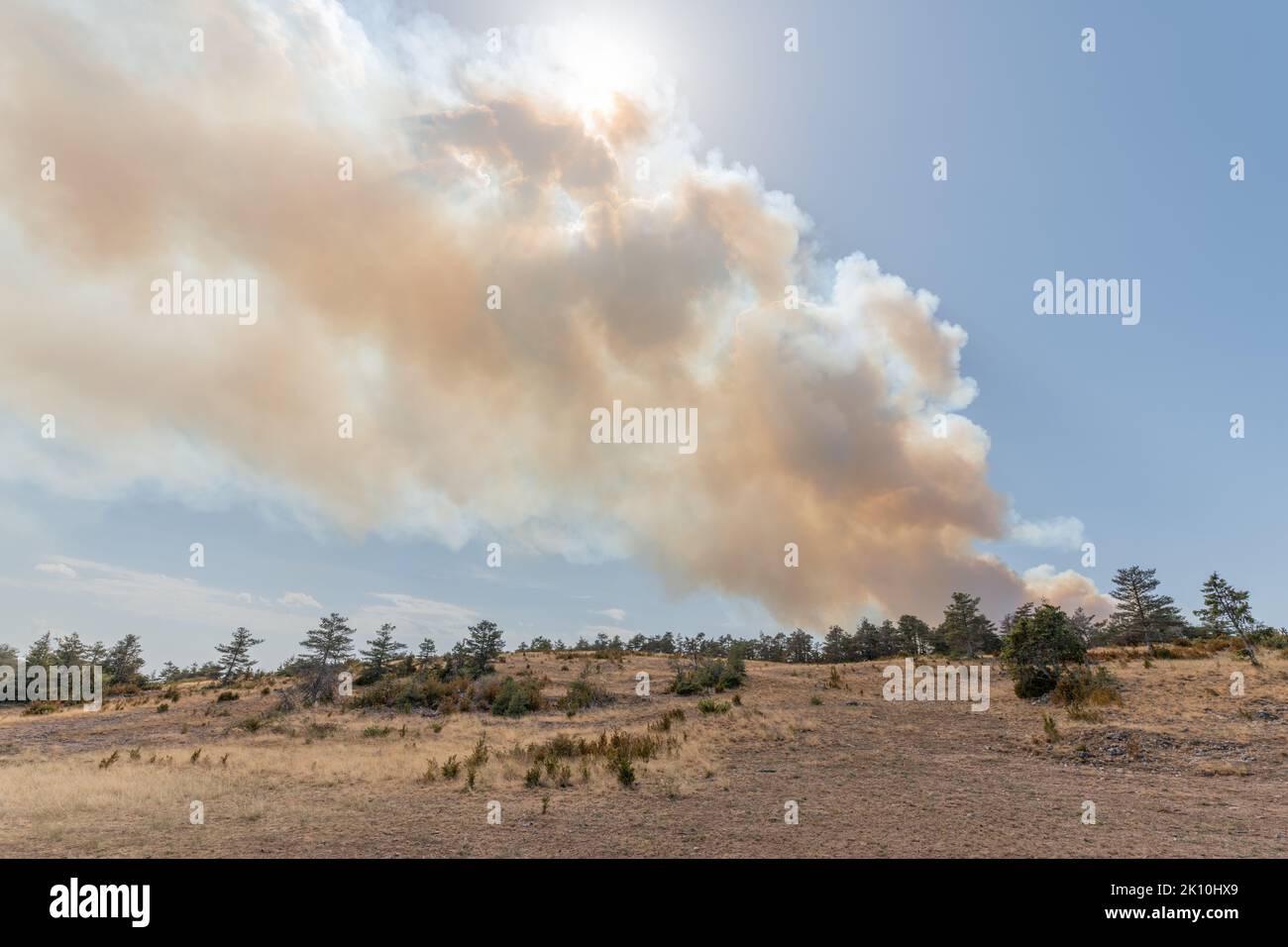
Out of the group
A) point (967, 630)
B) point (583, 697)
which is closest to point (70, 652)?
point (583, 697)

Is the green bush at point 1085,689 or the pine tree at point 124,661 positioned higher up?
the green bush at point 1085,689

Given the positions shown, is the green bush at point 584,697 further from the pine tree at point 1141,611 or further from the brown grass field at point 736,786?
the pine tree at point 1141,611

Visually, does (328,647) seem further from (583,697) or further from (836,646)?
(836,646)

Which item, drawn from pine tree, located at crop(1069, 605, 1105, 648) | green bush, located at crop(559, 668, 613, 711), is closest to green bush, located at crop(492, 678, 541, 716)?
green bush, located at crop(559, 668, 613, 711)

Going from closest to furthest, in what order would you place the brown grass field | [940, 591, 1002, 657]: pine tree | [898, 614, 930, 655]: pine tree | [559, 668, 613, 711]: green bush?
Result: the brown grass field, [559, 668, 613, 711]: green bush, [940, 591, 1002, 657]: pine tree, [898, 614, 930, 655]: pine tree

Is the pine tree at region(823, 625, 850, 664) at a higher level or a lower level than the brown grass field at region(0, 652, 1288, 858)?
lower

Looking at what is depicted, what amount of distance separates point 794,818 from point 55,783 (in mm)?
20480

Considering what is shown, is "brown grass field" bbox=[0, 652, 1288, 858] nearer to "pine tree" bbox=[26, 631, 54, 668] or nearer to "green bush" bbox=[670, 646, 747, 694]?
"green bush" bbox=[670, 646, 747, 694]

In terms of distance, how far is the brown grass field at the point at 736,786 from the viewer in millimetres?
9477

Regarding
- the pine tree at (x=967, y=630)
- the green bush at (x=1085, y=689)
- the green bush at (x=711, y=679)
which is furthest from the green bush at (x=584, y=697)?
the pine tree at (x=967, y=630)

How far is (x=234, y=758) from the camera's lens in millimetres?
19391

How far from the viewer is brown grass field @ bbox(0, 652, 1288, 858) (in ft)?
31.1
